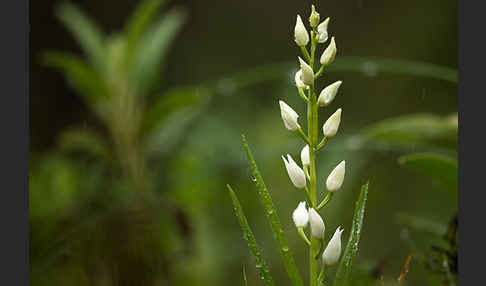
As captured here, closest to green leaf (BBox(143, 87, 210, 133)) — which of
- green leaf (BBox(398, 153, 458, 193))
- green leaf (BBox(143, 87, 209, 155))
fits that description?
green leaf (BBox(143, 87, 209, 155))

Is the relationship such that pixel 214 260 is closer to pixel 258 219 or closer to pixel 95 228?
pixel 258 219

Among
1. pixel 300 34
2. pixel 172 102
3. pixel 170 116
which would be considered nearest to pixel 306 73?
pixel 300 34

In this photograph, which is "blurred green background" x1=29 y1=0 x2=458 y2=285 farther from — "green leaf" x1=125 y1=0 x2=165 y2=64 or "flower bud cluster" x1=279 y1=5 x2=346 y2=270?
"flower bud cluster" x1=279 y1=5 x2=346 y2=270

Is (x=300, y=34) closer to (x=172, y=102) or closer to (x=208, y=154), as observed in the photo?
(x=172, y=102)

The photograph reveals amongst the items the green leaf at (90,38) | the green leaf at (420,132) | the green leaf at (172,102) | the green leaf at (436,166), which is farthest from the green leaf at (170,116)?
the green leaf at (436,166)

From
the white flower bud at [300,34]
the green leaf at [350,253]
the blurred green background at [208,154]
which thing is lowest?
the blurred green background at [208,154]

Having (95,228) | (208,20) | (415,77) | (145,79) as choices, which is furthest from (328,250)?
(208,20)

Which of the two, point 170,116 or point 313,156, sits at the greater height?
point 313,156

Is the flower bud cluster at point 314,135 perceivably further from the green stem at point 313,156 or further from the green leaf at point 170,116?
the green leaf at point 170,116
